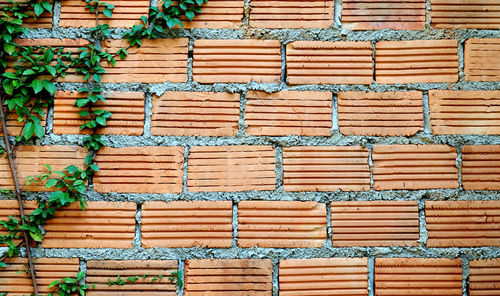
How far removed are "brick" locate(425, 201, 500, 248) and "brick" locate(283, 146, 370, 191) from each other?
1.05 ft

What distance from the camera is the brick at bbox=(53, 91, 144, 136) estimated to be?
5.42ft

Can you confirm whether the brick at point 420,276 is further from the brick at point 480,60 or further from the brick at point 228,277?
the brick at point 480,60

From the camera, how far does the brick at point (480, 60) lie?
167cm

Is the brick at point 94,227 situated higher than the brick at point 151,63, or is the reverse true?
the brick at point 151,63

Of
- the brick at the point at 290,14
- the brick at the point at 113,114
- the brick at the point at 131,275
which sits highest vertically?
the brick at the point at 290,14

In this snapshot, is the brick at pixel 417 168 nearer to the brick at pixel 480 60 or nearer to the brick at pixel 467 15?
the brick at pixel 480 60

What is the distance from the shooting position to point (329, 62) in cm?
167

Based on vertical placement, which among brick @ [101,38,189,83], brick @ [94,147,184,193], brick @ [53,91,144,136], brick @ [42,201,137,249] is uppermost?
brick @ [101,38,189,83]

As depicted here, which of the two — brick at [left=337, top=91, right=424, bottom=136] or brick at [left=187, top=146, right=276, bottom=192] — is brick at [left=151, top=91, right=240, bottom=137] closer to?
brick at [left=187, top=146, right=276, bottom=192]

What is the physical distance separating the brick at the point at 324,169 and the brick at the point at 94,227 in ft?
2.02

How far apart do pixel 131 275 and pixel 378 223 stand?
958mm

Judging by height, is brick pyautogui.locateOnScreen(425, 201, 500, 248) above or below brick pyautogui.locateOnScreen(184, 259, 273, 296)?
above

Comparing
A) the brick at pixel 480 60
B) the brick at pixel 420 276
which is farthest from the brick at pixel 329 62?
the brick at pixel 420 276

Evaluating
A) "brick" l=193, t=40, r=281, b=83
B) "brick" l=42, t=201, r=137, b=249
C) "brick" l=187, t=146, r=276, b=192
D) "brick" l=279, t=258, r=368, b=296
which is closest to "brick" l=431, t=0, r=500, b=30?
"brick" l=193, t=40, r=281, b=83
